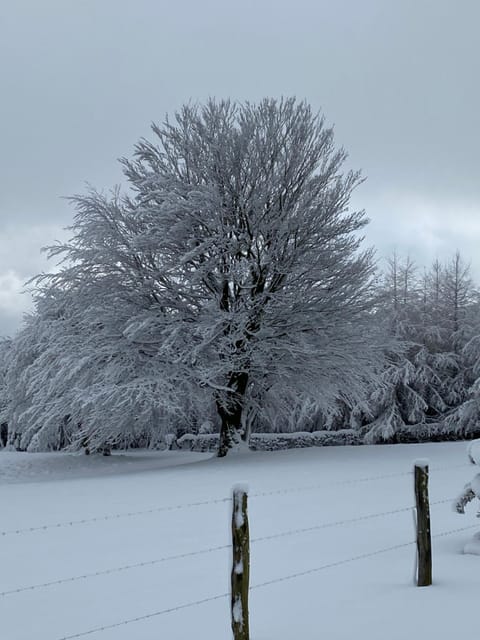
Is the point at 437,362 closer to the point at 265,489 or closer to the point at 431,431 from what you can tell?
the point at 431,431

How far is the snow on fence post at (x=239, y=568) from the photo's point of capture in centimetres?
500

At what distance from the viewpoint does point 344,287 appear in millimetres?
20562

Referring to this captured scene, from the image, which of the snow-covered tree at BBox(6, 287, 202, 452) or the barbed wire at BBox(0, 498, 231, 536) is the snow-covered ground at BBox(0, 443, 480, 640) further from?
the snow-covered tree at BBox(6, 287, 202, 452)

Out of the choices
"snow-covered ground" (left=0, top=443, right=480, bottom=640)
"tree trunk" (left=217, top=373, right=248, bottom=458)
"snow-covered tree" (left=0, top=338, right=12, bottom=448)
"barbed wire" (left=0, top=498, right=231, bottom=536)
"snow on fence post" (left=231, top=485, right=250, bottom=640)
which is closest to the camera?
"snow on fence post" (left=231, top=485, right=250, bottom=640)

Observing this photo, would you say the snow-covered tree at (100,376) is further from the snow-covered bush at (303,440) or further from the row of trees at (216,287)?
the snow-covered bush at (303,440)

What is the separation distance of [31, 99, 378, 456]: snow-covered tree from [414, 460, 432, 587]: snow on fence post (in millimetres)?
12370

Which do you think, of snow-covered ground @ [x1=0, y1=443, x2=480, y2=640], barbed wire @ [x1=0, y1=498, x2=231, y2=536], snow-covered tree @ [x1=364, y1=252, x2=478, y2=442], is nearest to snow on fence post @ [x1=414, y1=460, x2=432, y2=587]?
snow-covered ground @ [x1=0, y1=443, x2=480, y2=640]

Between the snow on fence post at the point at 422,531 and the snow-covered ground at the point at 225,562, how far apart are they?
146 mm

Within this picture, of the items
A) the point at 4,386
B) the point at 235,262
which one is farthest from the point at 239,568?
the point at 4,386

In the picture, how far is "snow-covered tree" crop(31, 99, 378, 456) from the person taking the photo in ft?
63.9

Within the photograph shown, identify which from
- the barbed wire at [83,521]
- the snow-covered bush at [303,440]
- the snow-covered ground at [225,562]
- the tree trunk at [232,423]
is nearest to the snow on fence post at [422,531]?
the snow-covered ground at [225,562]

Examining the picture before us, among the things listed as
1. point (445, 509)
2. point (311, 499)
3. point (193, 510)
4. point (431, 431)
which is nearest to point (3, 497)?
point (193, 510)

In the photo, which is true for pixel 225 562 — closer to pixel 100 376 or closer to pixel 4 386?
pixel 100 376

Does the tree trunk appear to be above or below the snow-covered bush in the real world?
above
